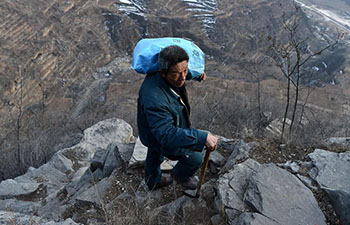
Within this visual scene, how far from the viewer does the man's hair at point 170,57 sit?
1.90 metres

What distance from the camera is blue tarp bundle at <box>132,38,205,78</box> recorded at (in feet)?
6.86

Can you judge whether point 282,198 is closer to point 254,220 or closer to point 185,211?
point 254,220

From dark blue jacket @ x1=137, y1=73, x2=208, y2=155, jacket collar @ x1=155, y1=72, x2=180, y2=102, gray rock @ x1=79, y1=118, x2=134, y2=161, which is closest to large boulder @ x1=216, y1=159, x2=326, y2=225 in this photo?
dark blue jacket @ x1=137, y1=73, x2=208, y2=155

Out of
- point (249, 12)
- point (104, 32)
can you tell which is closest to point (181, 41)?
point (104, 32)

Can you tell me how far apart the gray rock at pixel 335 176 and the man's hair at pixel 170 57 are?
1.58 metres

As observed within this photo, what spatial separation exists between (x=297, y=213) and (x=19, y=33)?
20634mm

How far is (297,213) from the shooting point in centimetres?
223

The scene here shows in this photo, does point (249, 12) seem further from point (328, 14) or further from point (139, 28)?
point (139, 28)

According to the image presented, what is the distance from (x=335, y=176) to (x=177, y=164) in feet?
4.58

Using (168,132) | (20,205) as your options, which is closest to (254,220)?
(168,132)

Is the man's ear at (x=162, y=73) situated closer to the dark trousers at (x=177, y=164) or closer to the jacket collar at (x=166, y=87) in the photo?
the jacket collar at (x=166, y=87)

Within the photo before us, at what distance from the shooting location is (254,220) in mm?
2123

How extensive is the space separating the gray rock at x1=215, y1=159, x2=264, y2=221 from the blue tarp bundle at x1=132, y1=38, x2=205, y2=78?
3.23ft

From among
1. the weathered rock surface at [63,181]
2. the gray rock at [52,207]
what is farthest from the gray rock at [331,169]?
the gray rock at [52,207]
